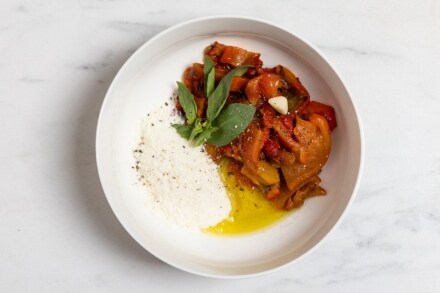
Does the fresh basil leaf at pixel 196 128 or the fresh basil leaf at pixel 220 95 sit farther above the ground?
the fresh basil leaf at pixel 220 95

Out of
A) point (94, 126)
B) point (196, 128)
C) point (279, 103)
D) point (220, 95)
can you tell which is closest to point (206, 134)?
point (196, 128)

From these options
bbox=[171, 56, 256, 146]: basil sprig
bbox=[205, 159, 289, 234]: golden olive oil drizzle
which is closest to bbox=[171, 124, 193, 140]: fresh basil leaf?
bbox=[171, 56, 256, 146]: basil sprig

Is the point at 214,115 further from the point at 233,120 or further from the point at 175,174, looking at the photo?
the point at 175,174

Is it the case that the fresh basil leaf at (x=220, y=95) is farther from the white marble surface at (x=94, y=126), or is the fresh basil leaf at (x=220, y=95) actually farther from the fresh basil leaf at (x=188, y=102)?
the white marble surface at (x=94, y=126)

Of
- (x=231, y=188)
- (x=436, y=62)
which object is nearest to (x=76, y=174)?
(x=231, y=188)

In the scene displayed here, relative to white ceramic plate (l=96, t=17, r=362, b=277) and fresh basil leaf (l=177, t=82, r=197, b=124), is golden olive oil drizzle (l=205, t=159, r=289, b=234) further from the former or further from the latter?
fresh basil leaf (l=177, t=82, r=197, b=124)

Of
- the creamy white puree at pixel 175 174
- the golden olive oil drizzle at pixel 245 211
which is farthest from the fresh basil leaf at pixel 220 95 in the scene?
the golden olive oil drizzle at pixel 245 211
